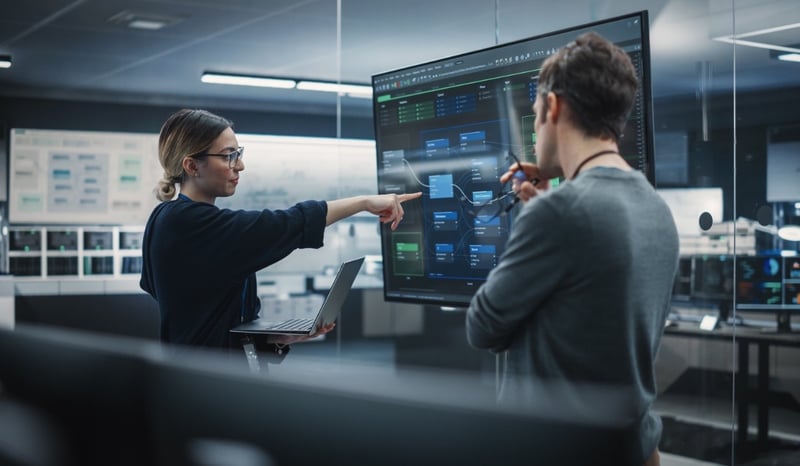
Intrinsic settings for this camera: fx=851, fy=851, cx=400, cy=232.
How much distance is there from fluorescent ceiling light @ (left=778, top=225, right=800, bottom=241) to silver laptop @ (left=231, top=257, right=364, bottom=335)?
182 centimetres

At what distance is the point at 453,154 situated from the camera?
2.63m

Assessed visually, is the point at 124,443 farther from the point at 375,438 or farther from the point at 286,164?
the point at 286,164

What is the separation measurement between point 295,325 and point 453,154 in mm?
752

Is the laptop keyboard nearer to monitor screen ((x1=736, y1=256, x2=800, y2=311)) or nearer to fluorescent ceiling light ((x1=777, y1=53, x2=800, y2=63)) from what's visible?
monitor screen ((x1=736, y1=256, x2=800, y2=311))

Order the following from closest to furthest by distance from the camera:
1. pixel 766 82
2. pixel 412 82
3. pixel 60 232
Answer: pixel 412 82 → pixel 766 82 → pixel 60 232

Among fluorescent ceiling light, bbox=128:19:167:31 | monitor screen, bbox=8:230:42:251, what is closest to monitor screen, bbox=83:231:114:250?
monitor screen, bbox=8:230:42:251

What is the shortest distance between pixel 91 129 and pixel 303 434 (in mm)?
8640

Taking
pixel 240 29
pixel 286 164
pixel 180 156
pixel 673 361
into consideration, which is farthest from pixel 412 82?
pixel 286 164

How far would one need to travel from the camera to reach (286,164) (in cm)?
873

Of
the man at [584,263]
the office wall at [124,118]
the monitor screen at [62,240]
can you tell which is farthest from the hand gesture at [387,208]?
the monitor screen at [62,240]

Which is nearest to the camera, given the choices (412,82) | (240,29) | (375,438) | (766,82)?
(375,438)

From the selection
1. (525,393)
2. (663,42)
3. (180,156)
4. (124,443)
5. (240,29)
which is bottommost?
(525,393)

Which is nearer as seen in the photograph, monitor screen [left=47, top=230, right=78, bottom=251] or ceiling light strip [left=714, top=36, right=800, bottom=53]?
ceiling light strip [left=714, top=36, right=800, bottom=53]

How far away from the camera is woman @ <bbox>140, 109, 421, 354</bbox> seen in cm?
210
